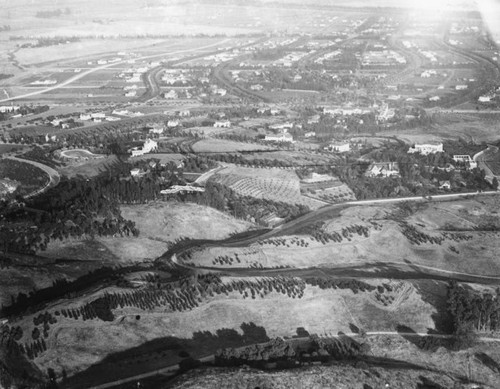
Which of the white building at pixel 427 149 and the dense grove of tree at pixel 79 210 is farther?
the white building at pixel 427 149

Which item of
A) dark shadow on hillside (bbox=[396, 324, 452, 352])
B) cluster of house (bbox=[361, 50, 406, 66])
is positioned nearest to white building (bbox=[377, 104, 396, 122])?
cluster of house (bbox=[361, 50, 406, 66])

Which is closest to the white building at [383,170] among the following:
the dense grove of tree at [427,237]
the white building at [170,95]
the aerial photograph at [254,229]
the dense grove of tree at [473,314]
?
the aerial photograph at [254,229]

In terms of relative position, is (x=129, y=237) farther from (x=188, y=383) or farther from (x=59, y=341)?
(x=188, y=383)

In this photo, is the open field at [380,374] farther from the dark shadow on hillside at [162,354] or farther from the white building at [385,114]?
the white building at [385,114]

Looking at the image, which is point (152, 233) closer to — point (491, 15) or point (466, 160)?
point (466, 160)

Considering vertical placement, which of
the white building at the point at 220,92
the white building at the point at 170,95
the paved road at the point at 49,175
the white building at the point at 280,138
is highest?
the paved road at the point at 49,175

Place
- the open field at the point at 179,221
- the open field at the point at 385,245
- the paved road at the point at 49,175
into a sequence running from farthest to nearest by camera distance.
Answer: the paved road at the point at 49,175, the open field at the point at 179,221, the open field at the point at 385,245

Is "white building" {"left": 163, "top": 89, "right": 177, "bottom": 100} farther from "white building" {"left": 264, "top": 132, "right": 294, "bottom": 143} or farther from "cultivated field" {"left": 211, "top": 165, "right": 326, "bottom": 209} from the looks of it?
"cultivated field" {"left": 211, "top": 165, "right": 326, "bottom": 209}

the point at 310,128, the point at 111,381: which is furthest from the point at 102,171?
the point at 111,381
